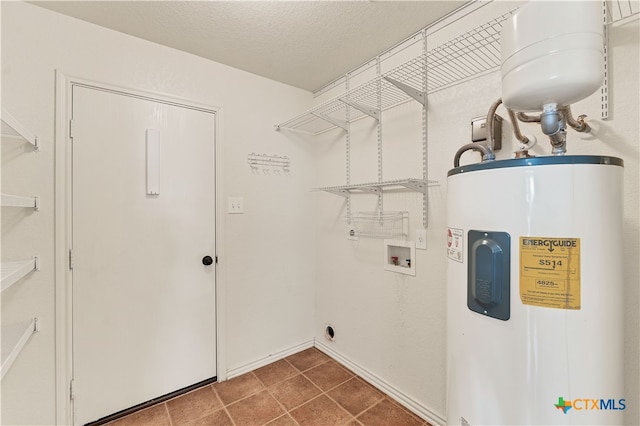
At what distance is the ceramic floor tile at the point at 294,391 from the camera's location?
182cm

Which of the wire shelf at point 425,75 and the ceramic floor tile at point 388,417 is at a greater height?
the wire shelf at point 425,75

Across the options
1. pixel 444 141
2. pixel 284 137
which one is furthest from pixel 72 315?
pixel 444 141

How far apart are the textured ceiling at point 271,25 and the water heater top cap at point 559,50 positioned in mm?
928

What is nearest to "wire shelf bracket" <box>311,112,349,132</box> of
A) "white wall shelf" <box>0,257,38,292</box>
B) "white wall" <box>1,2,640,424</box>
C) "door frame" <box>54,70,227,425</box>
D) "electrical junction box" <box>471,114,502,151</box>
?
"white wall" <box>1,2,640,424</box>

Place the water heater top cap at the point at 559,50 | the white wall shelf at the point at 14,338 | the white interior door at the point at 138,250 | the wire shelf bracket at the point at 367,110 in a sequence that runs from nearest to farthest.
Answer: the water heater top cap at the point at 559,50
the white wall shelf at the point at 14,338
the white interior door at the point at 138,250
the wire shelf bracket at the point at 367,110

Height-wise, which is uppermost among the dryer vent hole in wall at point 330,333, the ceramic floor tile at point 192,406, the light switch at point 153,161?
the light switch at point 153,161

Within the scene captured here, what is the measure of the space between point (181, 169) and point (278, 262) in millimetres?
1081

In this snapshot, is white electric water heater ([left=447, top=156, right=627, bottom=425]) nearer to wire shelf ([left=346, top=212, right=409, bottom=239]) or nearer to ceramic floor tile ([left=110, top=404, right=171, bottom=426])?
wire shelf ([left=346, top=212, right=409, bottom=239])

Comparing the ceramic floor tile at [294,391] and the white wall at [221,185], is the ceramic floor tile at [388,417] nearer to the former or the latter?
the ceramic floor tile at [294,391]

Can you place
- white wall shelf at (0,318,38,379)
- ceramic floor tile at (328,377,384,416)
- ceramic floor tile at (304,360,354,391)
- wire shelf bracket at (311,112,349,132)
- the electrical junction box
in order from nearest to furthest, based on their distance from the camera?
white wall shelf at (0,318,38,379) → the electrical junction box → ceramic floor tile at (328,377,384,416) → ceramic floor tile at (304,360,354,391) → wire shelf bracket at (311,112,349,132)

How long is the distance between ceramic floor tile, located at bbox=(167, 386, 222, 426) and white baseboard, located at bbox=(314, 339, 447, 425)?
98 cm

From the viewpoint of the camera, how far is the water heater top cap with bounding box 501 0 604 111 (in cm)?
71

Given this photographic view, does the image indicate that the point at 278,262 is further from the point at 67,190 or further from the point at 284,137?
the point at 67,190

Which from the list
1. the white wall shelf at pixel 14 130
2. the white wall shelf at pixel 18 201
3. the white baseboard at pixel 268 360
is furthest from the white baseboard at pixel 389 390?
the white wall shelf at pixel 14 130
